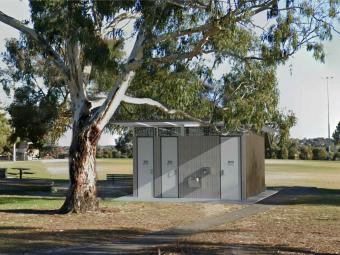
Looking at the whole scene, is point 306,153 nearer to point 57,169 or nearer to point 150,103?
Answer: point 57,169

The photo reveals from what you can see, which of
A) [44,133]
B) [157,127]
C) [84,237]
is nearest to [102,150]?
[44,133]

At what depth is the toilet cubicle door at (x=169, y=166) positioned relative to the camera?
25.9m

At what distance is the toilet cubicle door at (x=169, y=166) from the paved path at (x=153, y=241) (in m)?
7.70

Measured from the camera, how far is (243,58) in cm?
1978

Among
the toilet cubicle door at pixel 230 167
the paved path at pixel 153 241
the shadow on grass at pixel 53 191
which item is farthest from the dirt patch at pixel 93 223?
the shadow on grass at pixel 53 191

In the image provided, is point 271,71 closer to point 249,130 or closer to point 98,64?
point 249,130

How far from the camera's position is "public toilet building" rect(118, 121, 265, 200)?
25.1m

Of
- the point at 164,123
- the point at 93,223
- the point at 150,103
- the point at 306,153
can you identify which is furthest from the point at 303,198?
the point at 306,153

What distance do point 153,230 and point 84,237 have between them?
77.0 inches

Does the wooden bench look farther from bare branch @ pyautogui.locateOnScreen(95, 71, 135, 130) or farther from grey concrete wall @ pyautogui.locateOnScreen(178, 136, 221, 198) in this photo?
bare branch @ pyautogui.locateOnScreen(95, 71, 135, 130)

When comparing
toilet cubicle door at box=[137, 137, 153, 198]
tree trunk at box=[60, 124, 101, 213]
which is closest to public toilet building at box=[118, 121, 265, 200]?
toilet cubicle door at box=[137, 137, 153, 198]

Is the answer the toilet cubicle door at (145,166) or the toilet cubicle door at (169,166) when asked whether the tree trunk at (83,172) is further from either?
the toilet cubicle door at (169,166)

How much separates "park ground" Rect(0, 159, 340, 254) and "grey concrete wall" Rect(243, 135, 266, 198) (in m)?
2.55

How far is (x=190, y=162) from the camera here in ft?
84.3
